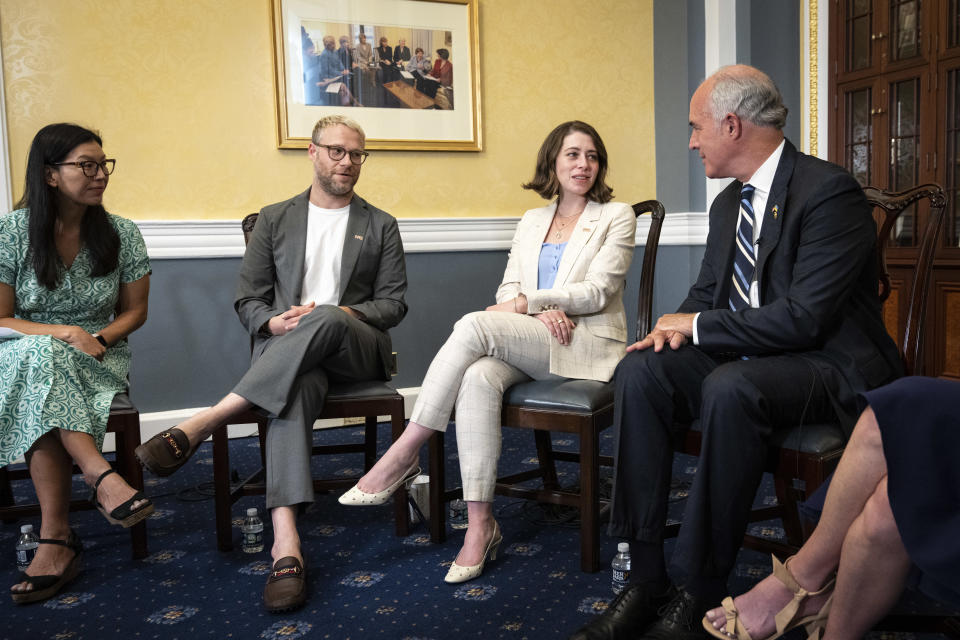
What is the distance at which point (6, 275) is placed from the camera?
2463 mm

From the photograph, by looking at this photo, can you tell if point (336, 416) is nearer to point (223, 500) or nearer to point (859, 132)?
point (223, 500)

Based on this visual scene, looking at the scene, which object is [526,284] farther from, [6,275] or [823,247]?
[6,275]

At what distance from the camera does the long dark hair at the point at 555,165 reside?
2750mm

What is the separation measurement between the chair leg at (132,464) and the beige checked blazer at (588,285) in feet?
3.93

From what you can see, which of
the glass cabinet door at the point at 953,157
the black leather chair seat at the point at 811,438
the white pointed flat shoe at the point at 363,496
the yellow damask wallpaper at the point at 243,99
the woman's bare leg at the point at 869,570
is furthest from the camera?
the glass cabinet door at the point at 953,157

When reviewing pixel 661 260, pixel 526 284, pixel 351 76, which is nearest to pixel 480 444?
pixel 526 284

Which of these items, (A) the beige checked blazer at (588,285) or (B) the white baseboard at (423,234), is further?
(B) the white baseboard at (423,234)

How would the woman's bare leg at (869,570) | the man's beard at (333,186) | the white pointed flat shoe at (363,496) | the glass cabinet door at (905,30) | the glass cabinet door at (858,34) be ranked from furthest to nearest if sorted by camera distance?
the glass cabinet door at (858,34) → the glass cabinet door at (905,30) → the man's beard at (333,186) → the white pointed flat shoe at (363,496) → the woman's bare leg at (869,570)

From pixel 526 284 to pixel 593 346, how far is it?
0.39 m

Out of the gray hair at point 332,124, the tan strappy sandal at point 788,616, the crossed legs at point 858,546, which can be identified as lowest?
the tan strappy sandal at point 788,616

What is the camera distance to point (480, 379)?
2.23 metres

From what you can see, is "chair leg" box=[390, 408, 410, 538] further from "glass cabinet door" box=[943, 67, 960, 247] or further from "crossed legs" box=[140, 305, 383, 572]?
"glass cabinet door" box=[943, 67, 960, 247]

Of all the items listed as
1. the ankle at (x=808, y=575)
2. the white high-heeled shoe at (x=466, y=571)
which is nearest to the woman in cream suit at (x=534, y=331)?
the white high-heeled shoe at (x=466, y=571)

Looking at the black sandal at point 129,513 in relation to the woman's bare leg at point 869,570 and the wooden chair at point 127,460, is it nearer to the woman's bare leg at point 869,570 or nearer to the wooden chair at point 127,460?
the wooden chair at point 127,460
